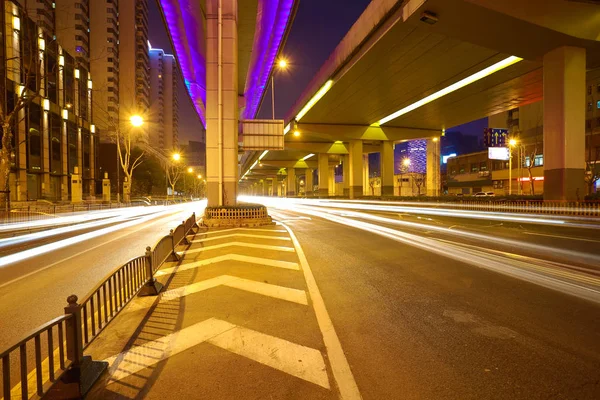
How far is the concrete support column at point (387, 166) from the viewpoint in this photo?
158ft

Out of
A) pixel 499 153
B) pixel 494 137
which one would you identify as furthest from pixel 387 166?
pixel 494 137

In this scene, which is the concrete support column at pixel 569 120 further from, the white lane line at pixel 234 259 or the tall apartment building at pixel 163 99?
the tall apartment building at pixel 163 99

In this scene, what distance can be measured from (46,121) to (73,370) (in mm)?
51948

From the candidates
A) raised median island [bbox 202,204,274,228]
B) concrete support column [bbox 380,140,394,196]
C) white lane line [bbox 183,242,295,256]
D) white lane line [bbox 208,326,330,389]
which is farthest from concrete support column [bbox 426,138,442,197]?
white lane line [bbox 208,326,330,389]

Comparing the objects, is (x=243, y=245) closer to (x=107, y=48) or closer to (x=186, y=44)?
(x=186, y=44)

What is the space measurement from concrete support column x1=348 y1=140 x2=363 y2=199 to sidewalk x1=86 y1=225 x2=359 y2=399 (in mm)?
40698

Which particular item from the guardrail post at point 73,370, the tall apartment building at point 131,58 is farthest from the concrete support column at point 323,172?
the tall apartment building at point 131,58

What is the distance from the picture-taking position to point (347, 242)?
13148 mm

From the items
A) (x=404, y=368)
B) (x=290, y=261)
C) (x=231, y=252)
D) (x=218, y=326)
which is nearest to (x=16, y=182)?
(x=231, y=252)

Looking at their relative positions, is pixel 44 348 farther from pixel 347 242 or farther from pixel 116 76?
pixel 116 76

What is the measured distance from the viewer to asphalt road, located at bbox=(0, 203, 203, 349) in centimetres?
560

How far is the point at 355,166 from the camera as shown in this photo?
4769 centimetres

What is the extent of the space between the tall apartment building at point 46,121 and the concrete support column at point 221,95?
18725 mm

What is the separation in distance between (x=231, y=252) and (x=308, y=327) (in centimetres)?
651
